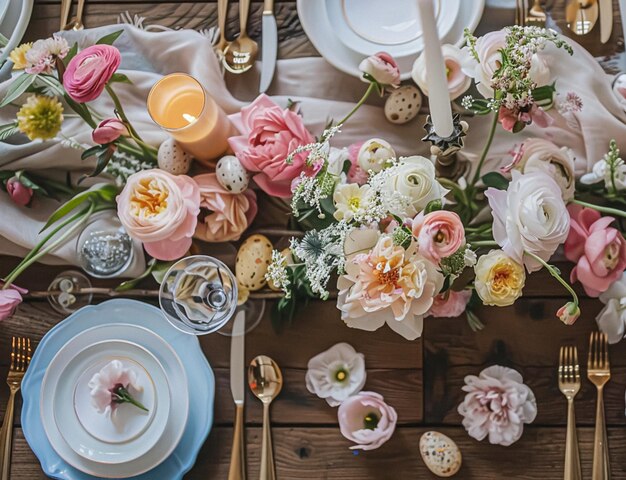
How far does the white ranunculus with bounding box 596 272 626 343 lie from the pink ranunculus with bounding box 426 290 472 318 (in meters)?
0.18

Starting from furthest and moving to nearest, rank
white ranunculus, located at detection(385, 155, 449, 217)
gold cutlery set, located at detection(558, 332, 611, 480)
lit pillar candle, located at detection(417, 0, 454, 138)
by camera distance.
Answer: gold cutlery set, located at detection(558, 332, 611, 480)
white ranunculus, located at detection(385, 155, 449, 217)
lit pillar candle, located at detection(417, 0, 454, 138)

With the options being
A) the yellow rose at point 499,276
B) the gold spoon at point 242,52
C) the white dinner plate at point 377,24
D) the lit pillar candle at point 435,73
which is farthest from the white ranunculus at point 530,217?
the gold spoon at point 242,52

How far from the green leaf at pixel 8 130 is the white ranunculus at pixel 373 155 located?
1.65 feet

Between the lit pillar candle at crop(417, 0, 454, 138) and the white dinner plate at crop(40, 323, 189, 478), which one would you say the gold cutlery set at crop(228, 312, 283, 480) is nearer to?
the white dinner plate at crop(40, 323, 189, 478)

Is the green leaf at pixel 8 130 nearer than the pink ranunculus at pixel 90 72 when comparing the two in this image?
No

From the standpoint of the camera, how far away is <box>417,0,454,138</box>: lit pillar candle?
0.59 metres

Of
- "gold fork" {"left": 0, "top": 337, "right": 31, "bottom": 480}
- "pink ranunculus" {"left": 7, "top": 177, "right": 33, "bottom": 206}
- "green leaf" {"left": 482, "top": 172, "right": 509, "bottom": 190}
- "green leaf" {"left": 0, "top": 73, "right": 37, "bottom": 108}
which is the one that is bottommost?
"gold fork" {"left": 0, "top": 337, "right": 31, "bottom": 480}

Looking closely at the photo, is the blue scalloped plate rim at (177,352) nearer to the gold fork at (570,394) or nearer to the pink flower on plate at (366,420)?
the pink flower on plate at (366,420)

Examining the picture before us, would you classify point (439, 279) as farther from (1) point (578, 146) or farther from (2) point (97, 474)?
(2) point (97, 474)

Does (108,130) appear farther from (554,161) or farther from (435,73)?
(554,161)

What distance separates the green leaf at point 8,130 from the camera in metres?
0.99

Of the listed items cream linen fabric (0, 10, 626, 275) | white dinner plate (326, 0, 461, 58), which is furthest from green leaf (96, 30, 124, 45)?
white dinner plate (326, 0, 461, 58)

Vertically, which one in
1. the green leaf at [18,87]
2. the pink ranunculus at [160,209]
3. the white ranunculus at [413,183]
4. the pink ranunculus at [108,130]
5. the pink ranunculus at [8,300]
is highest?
the white ranunculus at [413,183]

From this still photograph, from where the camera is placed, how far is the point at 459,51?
0.86 metres
